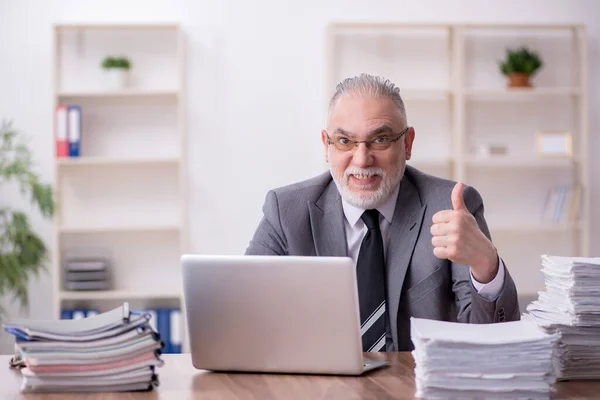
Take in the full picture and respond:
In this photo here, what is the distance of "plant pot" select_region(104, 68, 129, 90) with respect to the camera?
482 centimetres

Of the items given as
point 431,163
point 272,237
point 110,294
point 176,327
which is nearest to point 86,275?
point 110,294

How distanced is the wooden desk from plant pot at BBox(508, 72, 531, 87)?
3.56m

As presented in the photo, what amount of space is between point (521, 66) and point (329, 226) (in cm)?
301

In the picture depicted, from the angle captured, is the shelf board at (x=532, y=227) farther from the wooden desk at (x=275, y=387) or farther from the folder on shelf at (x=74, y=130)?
the wooden desk at (x=275, y=387)

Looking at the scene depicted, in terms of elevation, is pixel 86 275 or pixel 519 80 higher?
pixel 519 80

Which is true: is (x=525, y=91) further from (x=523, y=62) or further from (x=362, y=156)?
(x=362, y=156)

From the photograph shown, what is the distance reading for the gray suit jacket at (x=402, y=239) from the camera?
7.49 ft

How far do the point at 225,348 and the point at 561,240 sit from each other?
3945 mm

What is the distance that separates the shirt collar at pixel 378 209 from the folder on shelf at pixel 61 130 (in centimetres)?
276

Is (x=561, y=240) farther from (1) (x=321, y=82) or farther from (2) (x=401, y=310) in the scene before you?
(2) (x=401, y=310)

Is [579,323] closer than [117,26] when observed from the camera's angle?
Yes

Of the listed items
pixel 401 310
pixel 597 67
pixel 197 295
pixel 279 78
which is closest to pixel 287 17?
pixel 279 78

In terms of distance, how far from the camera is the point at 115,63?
4.81m

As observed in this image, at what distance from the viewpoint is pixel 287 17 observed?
507 centimetres
